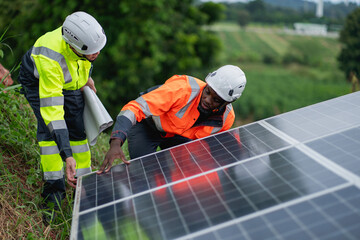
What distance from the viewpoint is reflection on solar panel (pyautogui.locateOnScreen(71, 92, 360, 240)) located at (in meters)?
2.15

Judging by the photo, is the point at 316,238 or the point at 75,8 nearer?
the point at 316,238

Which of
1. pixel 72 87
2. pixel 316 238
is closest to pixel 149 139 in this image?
pixel 72 87

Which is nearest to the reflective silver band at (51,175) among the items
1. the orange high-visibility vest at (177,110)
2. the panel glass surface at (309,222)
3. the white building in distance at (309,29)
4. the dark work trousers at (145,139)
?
the dark work trousers at (145,139)

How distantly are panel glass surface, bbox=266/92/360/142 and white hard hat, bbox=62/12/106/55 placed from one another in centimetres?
196

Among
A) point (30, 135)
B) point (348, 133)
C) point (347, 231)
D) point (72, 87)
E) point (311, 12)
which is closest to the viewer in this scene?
point (347, 231)

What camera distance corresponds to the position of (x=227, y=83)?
412 cm

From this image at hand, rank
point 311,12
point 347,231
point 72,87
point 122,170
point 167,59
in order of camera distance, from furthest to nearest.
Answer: point 311,12 < point 167,59 < point 72,87 < point 122,170 < point 347,231

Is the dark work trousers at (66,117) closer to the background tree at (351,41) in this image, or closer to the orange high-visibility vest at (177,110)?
the orange high-visibility vest at (177,110)

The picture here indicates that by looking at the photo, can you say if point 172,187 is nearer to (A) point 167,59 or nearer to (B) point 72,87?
(B) point 72,87

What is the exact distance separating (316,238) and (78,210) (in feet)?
5.71

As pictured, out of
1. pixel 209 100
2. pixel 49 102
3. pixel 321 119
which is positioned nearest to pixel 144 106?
pixel 209 100

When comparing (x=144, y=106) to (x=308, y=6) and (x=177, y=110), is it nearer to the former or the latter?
(x=177, y=110)

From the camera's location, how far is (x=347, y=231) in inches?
75.4

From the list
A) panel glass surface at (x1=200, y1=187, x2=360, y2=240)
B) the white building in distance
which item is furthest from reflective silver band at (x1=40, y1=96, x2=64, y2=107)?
the white building in distance
